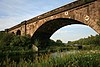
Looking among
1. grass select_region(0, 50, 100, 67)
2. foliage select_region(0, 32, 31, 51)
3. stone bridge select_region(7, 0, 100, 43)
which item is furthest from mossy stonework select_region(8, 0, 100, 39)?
grass select_region(0, 50, 100, 67)

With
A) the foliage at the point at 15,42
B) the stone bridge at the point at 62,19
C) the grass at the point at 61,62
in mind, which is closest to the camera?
the grass at the point at 61,62

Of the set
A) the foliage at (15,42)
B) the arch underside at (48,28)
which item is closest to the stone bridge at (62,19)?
the arch underside at (48,28)

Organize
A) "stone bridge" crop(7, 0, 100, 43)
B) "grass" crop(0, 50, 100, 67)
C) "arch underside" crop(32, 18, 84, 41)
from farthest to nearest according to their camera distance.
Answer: "arch underside" crop(32, 18, 84, 41) < "stone bridge" crop(7, 0, 100, 43) < "grass" crop(0, 50, 100, 67)

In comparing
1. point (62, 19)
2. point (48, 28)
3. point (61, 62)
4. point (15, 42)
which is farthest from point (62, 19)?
point (61, 62)

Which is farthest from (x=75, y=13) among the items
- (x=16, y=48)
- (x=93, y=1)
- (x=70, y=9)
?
(x=16, y=48)

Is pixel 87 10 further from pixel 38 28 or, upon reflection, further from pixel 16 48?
pixel 16 48

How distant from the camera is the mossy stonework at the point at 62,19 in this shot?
47.9 feet

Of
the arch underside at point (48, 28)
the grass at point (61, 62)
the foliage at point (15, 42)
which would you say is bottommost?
the grass at point (61, 62)

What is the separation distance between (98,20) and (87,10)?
1.46m

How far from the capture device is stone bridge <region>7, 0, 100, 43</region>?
47.9ft

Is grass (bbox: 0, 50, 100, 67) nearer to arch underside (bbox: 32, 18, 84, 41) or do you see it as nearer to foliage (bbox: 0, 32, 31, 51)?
arch underside (bbox: 32, 18, 84, 41)

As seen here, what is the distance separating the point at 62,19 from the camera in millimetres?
18875

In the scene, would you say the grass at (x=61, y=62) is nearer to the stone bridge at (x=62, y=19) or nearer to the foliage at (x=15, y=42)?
the stone bridge at (x=62, y=19)

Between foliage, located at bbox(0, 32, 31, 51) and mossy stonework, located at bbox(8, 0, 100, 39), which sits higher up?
mossy stonework, located at bbox(8, 0, 100, 39)
